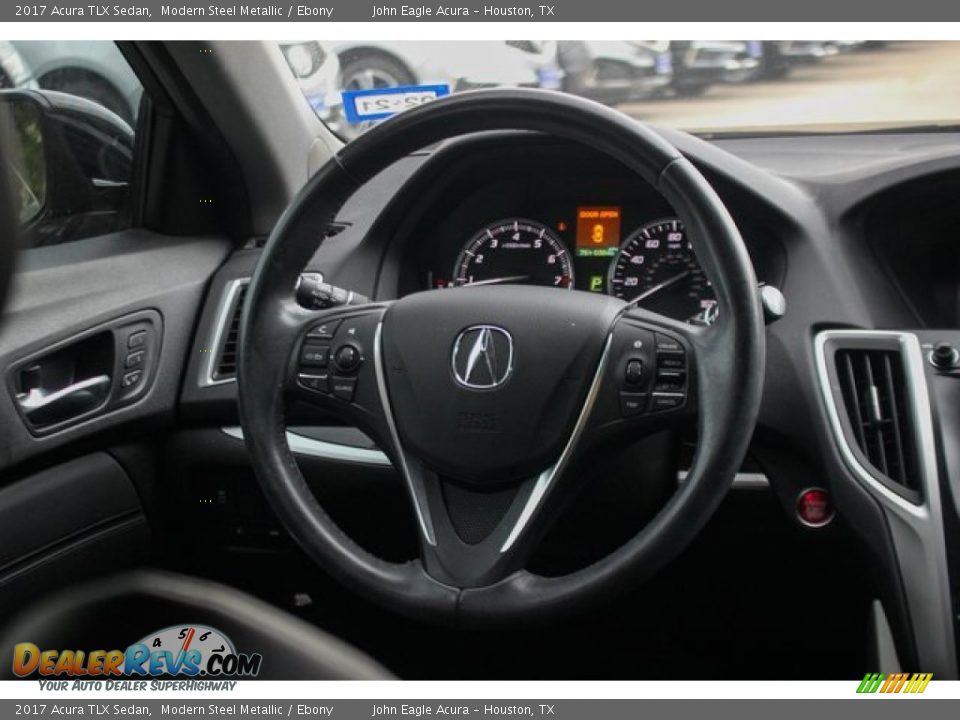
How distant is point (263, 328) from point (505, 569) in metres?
0.51

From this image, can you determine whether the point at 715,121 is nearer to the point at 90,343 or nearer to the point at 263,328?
the point at 263,328

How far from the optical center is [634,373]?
→ 4.57ft

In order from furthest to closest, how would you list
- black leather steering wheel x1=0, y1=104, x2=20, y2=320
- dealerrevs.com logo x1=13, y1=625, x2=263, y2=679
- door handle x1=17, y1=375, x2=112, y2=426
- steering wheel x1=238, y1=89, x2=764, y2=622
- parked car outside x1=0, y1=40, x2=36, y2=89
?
parked car outside x1=0, y1=40, x2=36, y2=89, door handle x1=17, y1=375, x2=112, y2=426, dealerrevs.com logo x1=13, y1=625, x2=263, y2=679, steering wheel x1=238, y1=89, x2=764, y2=622, black leather steering wheel x1=0, y1=104, x2=20, y2=320

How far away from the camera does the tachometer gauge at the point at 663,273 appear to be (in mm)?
1995

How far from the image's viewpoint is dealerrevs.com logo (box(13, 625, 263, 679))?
5.44 feet

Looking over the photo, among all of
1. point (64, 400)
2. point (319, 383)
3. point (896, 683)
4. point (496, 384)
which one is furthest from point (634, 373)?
point (64, 400)

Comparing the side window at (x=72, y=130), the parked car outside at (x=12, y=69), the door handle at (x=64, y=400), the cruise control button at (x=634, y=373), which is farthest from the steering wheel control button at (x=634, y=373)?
the parked car outside at (x=12, y=69)

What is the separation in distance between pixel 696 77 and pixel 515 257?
0.50 meters

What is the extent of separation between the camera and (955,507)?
1.57 metres

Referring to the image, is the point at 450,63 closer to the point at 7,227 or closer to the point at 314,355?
the point at 314,355

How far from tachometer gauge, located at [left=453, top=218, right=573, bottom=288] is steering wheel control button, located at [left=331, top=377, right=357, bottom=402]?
64 cm

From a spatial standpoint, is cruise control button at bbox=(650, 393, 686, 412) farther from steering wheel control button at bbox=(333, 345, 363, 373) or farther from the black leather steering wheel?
the black leather steering wheel

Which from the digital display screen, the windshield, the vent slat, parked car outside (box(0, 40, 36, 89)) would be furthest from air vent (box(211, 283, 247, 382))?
the digital display screen
